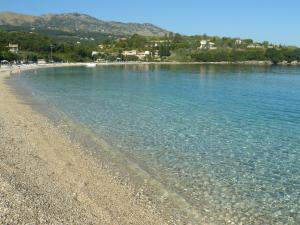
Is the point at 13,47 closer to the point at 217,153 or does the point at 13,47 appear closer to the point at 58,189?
the point at 217,153

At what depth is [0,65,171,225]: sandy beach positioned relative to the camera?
10172mm

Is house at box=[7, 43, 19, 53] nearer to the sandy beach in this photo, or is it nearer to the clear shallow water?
the clear shallow water

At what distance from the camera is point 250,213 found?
11766 mm

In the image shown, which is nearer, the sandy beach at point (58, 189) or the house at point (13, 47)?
the sandy beach at point (58, 189)

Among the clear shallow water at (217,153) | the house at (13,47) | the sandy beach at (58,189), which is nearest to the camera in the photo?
the sandy beach at (58,189)

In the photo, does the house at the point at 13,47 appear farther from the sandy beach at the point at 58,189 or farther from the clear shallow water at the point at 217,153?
the sandy beach at the point at 58,189

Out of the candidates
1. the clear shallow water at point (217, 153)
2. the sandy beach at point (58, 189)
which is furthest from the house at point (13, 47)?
the sandy beach at point (58, 189)

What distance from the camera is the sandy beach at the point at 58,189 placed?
10.2m

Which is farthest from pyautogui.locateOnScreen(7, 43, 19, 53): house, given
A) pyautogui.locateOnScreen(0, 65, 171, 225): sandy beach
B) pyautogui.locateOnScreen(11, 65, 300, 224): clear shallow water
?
pyautogui.locateOnScreen(0, 65, 171, 225): sandy beach

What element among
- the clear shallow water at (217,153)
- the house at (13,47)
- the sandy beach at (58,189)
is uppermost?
the house at (13,47)

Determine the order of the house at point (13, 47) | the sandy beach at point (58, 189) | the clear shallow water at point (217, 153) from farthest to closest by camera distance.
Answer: the house at point (13, 47) < the clear shallow water at point (217, 153) < the sandy beach at point (58, 189)

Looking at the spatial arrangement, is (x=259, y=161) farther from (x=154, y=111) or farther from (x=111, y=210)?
(x=154, y=111)

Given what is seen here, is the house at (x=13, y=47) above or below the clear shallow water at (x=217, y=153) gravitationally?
above

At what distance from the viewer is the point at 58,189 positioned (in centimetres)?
1246
